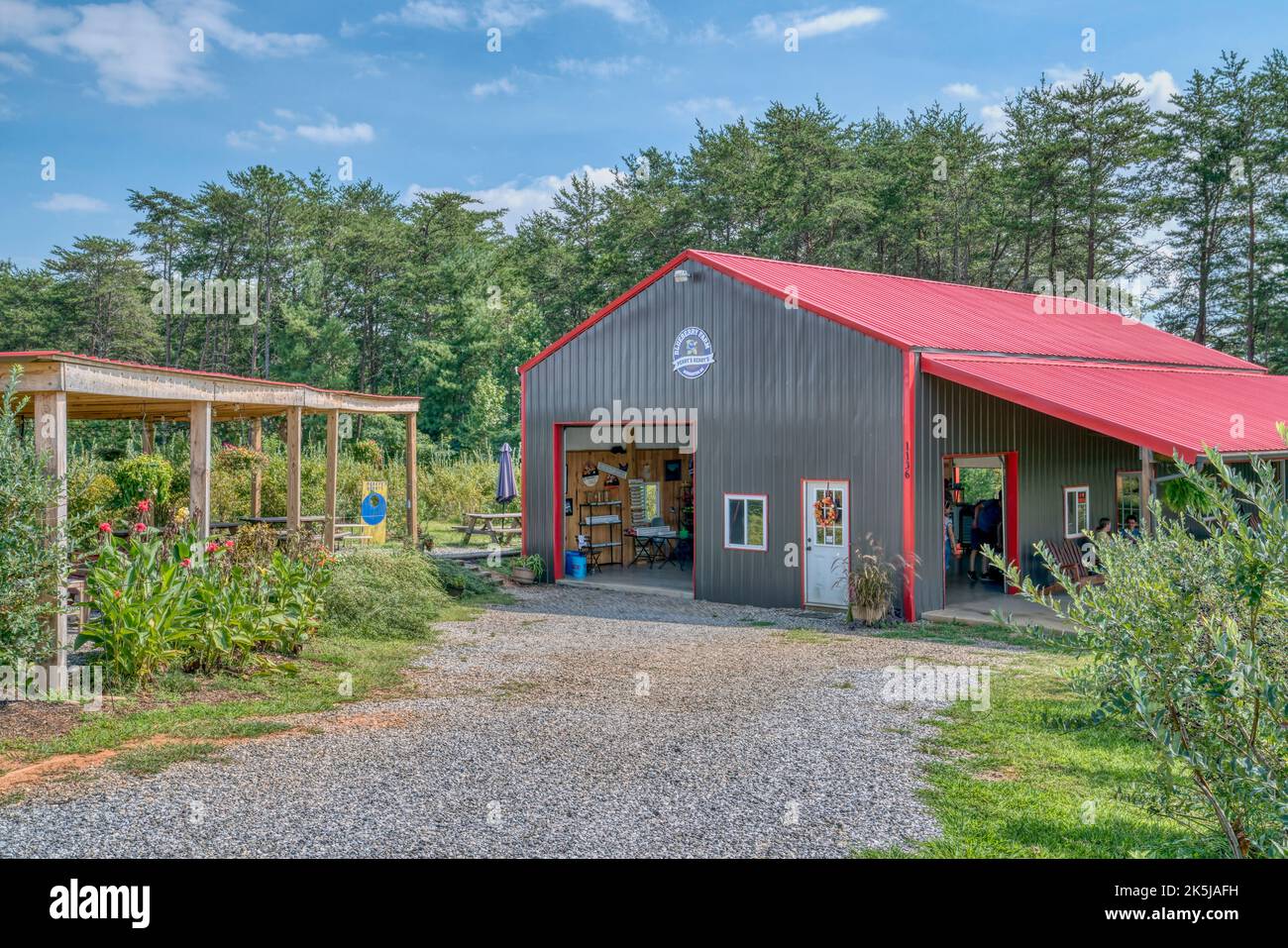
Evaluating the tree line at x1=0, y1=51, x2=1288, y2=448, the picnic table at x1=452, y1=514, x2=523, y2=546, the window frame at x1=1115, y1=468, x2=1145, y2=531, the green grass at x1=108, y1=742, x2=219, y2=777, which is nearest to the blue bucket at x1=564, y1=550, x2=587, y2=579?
the picnic table at x1=452, y1=514, x2=523, y2=546

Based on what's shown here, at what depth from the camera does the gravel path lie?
5367 mm

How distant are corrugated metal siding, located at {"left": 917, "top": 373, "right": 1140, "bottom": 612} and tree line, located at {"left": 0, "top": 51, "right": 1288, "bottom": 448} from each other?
19.7m

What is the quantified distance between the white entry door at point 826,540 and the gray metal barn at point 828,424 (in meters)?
0.03

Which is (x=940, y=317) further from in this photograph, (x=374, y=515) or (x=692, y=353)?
(x=374, y=515)

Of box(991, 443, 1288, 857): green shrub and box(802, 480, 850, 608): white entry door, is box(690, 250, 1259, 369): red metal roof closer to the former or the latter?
box(802, 480, 850, 608): white entry door

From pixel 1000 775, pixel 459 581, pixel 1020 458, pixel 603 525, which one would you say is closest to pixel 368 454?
pixel 603 525

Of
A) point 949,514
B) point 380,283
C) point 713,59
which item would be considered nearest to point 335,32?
point 713,59

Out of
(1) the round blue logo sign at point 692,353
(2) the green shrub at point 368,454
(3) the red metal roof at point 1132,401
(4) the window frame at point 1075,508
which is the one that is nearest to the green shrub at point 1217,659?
(3) the red metal roof at point 1132,401

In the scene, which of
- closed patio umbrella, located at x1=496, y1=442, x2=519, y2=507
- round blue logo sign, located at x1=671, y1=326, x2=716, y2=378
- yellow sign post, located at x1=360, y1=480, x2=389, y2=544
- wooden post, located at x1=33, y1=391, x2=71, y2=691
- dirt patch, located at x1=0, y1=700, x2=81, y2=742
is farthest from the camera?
closed patio umbrella, located at x1=496, y1=442, x2=519, y2=507

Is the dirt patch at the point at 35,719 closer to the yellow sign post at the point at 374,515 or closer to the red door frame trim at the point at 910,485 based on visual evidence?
the red door frame trim at the point at 910,485

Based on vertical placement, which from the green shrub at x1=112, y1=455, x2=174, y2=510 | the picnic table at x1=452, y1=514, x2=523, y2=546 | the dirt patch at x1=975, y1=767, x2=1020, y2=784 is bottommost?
the dirt patch at x1=975, y1=767, x2=1020, y2=784

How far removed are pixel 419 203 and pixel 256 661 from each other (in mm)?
37274

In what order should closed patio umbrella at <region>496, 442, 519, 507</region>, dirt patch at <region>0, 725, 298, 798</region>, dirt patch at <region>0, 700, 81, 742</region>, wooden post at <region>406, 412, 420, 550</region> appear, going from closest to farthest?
dirt patch at <region>0, 725, 298, 798</region>, dirt patch at <region>0, 700, 81, 742</region>, wooden post at <region>406, 412, 420, 550</region>, closed patio umbrella at <region>496, 442, 519, 507</region>
